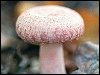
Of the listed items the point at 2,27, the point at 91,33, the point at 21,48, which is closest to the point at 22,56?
the point at 21,48

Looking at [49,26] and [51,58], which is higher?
[49,26]

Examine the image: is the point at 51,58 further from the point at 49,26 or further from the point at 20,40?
the point at 20,40

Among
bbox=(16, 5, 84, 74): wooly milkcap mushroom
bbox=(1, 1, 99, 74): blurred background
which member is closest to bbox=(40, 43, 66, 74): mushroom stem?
bbox=(16, 5, 84, 74): wooly milkcap mushroom

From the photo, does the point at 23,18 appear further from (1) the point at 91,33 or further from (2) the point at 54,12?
(1) the point at 91,33

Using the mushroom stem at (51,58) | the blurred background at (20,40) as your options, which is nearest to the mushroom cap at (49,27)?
the mushroom stem at (51,58)

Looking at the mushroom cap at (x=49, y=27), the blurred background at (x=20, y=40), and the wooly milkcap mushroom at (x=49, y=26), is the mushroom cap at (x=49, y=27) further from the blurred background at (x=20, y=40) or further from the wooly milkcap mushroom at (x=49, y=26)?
the blurred background at (x=20, y=40)

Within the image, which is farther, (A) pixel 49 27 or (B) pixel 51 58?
(B) pixel 51 58

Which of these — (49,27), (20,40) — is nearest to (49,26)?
(49,27)
